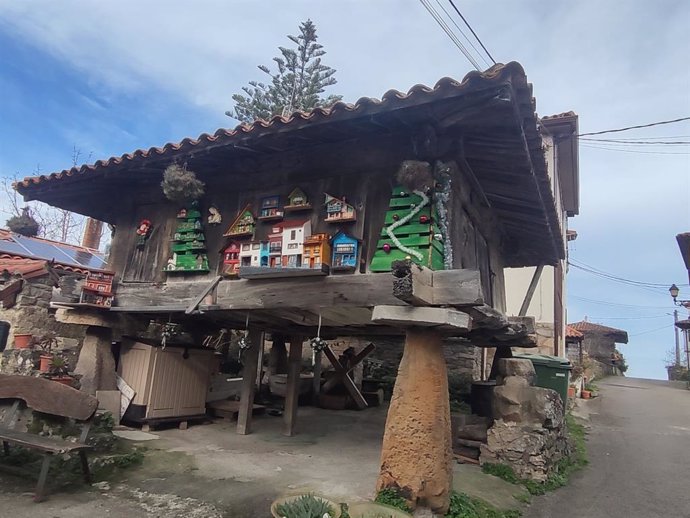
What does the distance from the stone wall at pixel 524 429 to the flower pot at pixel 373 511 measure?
2.79m

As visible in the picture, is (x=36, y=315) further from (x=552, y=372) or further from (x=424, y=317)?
(x=552, y=372)

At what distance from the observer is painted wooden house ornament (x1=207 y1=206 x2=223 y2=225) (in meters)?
5.66

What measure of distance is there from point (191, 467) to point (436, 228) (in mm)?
3693

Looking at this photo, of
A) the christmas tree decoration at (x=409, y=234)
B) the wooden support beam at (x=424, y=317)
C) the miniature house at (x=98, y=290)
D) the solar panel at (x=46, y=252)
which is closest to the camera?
the wooden support beam at (x=424, y=317)

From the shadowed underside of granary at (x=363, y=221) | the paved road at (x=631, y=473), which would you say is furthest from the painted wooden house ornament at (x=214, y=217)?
the paved road at (x=631, y=473)

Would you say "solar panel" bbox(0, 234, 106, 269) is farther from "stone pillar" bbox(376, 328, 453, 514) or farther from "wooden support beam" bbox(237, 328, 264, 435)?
"stone pillar" bbox(376, 328, 453, 514)

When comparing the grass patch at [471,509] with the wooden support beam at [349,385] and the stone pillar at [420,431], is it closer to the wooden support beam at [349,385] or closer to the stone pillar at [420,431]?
the stone pillar at [420,431]

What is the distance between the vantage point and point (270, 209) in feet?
17.3

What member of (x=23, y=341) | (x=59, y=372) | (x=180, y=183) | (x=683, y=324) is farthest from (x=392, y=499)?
(x=683, y=324)

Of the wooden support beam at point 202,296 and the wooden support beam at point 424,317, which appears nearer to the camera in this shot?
the wooden support beam at point 424,317

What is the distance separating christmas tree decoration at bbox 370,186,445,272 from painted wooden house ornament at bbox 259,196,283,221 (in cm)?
131

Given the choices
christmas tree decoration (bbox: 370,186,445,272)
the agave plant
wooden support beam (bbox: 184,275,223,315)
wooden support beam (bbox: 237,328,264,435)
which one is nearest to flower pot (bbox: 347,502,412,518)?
the agave plant

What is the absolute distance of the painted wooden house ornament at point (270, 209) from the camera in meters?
5.18

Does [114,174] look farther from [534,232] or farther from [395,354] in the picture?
[395,354]
